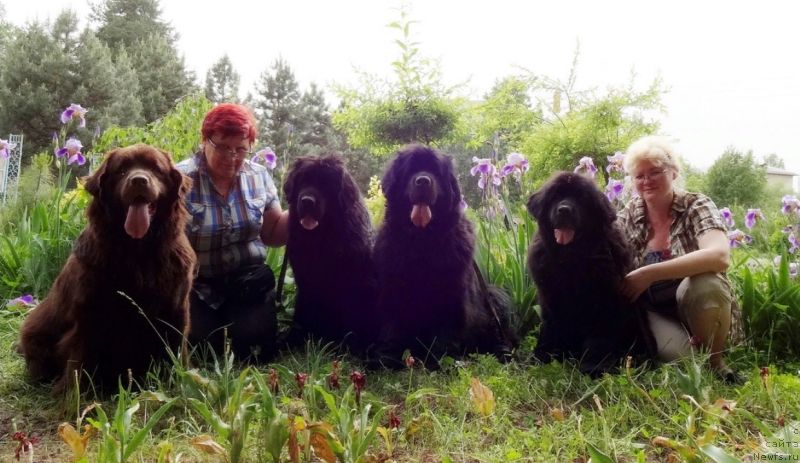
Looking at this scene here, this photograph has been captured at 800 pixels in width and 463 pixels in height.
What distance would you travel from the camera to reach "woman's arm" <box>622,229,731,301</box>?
2.97 meters

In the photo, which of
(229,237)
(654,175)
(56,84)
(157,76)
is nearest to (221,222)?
(229,237)

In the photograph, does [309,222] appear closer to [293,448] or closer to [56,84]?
[293,448]

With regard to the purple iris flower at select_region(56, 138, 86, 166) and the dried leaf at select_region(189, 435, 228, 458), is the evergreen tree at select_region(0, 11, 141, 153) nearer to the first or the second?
the purple iris flower at select_region(56, 138, 86, 166)

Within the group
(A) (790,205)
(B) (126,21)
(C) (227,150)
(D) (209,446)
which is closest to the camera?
(D) (209,446)

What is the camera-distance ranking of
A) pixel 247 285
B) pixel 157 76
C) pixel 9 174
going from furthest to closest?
pixel 157 76, pixel 9 174, pixel 247 285

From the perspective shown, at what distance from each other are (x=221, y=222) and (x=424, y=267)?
1.36 meters

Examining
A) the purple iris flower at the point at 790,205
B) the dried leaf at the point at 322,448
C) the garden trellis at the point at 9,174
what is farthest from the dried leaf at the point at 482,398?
the garden trellis at the point at 9,174

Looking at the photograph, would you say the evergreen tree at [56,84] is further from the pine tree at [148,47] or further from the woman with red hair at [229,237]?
the woman with red hair at [229,237]

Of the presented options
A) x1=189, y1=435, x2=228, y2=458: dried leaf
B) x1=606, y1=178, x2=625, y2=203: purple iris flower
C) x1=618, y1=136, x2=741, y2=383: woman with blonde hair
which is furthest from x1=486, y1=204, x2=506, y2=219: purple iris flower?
x1=189, y1=435, x2=228, y2=458: dried leaf

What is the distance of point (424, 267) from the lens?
127 inches

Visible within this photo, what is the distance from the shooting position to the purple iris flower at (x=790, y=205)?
4277 mm

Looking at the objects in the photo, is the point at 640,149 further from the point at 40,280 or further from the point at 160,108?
the point at 160,108

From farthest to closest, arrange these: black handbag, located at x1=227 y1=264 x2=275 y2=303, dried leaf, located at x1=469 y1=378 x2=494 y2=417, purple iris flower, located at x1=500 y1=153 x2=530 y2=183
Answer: purple iris flower, located at x1=500 y1=153 x2=530 y2=183
black handbag, located at x1=227 y1=264 x2=275 y2=303
dried leaf, located at x1=469 y1=378 x2=494 y2=417

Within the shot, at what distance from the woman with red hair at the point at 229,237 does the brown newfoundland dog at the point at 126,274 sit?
0.74 meters
